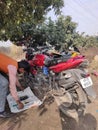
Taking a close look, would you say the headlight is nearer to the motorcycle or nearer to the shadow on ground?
the motorcycle

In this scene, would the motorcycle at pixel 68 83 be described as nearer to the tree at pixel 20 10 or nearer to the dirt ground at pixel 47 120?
the dirt ground at pixel 47 120

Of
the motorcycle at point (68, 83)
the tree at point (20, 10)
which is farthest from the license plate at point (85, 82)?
the tree at point (20, 10)

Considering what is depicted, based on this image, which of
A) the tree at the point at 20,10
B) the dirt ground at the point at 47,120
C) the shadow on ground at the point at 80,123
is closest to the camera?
the dirt ground at the point at 47,120

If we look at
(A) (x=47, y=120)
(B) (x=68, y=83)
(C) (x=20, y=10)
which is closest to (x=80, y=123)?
(A) (x=47, y=120)

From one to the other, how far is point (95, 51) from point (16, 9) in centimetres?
1022

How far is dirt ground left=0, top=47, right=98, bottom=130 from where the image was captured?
4.41 m

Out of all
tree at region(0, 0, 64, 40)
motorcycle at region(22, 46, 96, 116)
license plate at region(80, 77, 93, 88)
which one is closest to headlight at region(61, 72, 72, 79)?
motorcycle at region(22, 46, 96, 116)

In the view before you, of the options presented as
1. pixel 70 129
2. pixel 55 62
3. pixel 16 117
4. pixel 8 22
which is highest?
pixel 8 22

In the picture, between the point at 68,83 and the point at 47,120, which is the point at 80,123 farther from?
the point at 68,83

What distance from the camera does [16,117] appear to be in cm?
469

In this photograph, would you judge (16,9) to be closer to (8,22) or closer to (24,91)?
(8,22)

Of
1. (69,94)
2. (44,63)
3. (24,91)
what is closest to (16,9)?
(44,63)

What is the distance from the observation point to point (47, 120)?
4.67 metres

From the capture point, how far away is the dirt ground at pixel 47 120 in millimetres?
4406
